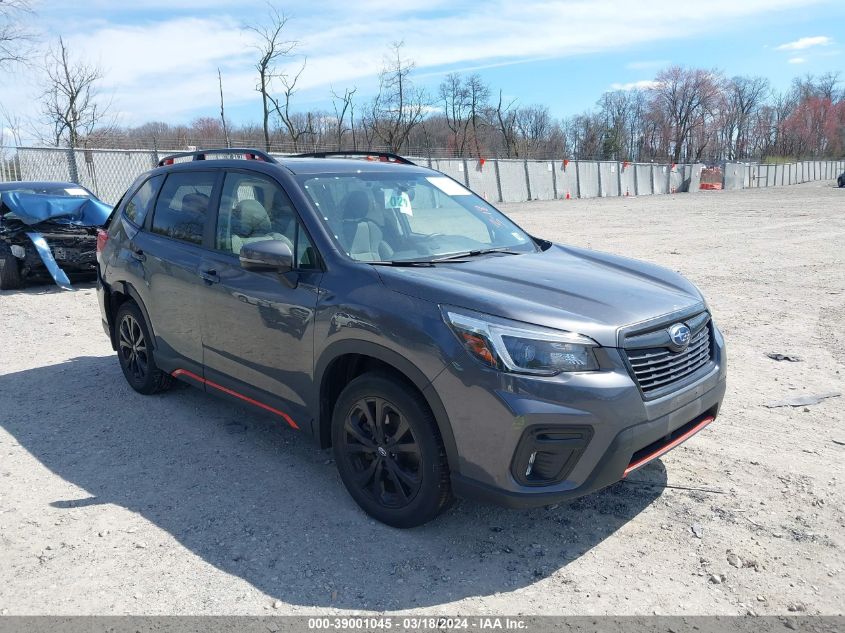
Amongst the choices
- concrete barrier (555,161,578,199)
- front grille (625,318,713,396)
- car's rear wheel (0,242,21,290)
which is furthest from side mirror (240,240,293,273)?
concrete barrier (555,161,578,199)

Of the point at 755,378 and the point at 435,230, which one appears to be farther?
the point at 755,378

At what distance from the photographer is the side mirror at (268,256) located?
3457 mm

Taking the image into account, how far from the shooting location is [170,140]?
25.2m

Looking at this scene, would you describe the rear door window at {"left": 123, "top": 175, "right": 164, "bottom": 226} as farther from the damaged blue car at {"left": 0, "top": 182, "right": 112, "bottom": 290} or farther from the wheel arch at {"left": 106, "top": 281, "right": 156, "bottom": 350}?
the damaged blue car at {"left": 0, "top": 182, "right": 112, "bottom": 290}

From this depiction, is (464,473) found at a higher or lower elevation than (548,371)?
lower

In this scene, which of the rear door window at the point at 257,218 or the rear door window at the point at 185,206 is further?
the rear door window at the point at 185,206

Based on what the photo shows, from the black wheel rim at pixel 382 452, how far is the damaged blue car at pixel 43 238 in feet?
26.7

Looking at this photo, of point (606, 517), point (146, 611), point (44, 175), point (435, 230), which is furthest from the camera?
point (44, 175)

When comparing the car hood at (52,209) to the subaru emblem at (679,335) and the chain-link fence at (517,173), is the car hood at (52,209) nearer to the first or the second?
the chain-link fence at (517,173)

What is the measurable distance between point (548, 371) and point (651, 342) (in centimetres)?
57

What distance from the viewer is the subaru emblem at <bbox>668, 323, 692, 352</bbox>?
10.3 ft

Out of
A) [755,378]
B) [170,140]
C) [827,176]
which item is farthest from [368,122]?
[827,176]

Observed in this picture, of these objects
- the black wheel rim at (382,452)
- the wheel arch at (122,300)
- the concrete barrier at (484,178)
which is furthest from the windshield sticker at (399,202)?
the concrete barrier at (484,178)

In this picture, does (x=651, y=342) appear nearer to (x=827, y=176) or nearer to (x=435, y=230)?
(x=435, y=230)
